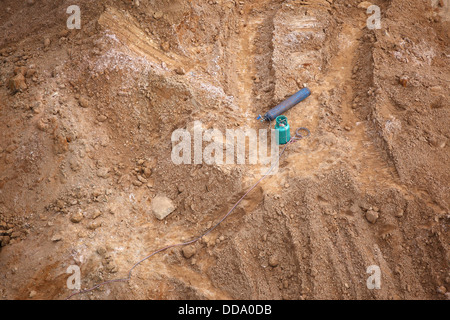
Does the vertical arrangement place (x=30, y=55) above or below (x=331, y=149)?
above

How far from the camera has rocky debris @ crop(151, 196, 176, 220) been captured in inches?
281

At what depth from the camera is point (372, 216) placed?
625 centimetres

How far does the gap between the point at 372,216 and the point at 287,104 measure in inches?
125

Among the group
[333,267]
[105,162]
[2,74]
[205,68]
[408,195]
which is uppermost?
[2,74]

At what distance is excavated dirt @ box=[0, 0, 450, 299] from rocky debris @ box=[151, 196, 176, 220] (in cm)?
13

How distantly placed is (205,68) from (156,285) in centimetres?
521

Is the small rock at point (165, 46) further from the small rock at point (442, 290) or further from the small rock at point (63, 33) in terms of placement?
the small rock at point (442, 290)

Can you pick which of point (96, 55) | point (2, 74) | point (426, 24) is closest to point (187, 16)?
point (96, 55)

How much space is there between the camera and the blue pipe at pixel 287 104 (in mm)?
7903

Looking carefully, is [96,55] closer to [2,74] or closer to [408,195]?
[2,74]

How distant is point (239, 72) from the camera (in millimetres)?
9172

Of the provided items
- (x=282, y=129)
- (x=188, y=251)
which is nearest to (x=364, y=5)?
(x=282, y=129)

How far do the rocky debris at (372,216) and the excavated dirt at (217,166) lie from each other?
20 millimetres

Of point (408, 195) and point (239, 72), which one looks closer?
point (408, 195)
